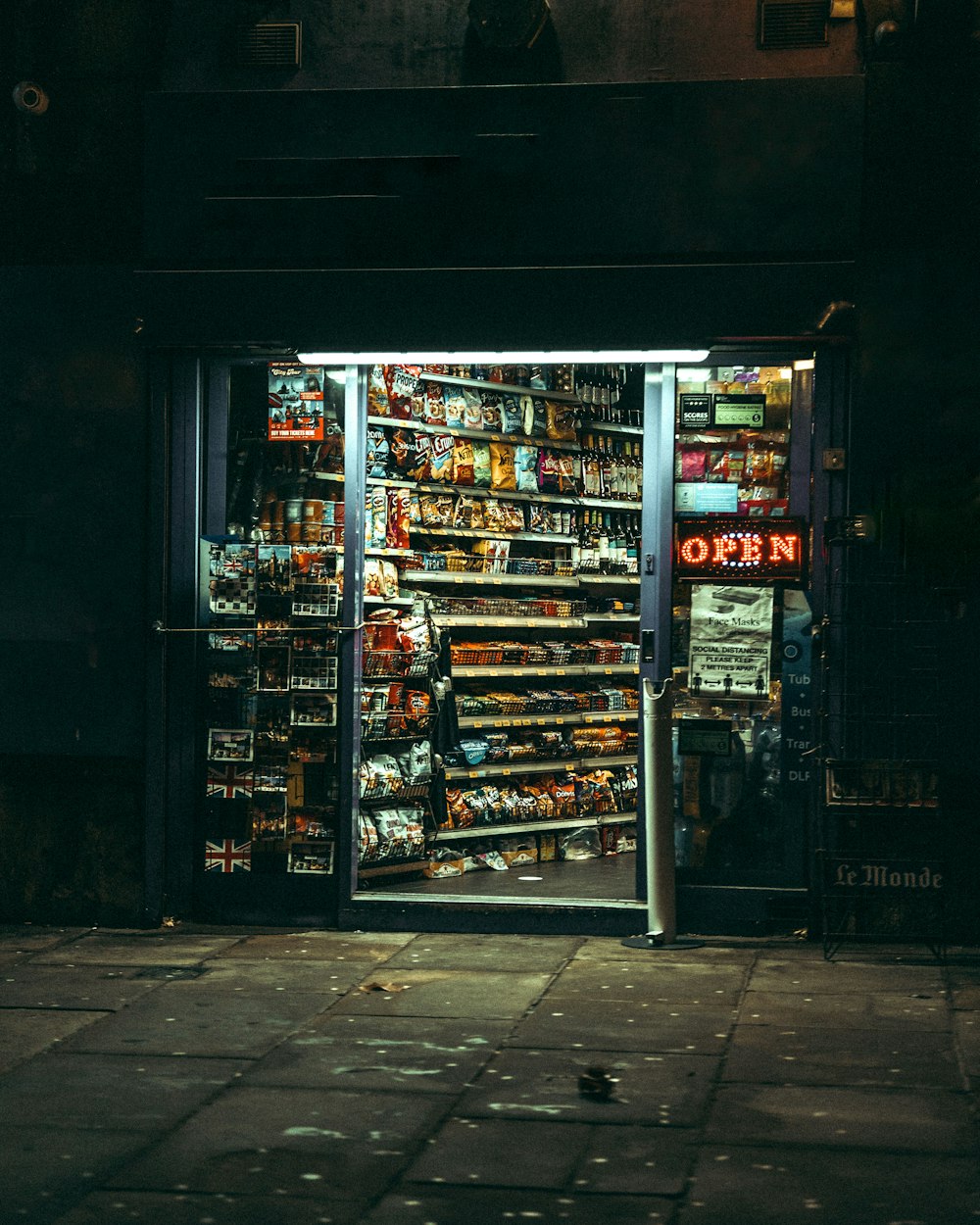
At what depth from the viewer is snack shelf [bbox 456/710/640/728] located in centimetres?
993

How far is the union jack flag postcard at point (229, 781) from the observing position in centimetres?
854

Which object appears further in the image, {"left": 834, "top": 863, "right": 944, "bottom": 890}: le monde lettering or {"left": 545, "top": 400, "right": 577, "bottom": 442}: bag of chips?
{"left": 545, "top": 400, "right": 577, "bottom": 442}: bag of chips

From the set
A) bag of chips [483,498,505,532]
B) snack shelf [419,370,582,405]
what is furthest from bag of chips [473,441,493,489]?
snack shelf [419,370,582,405]

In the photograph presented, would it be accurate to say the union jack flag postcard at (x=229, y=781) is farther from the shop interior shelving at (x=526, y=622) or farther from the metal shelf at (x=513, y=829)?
the metal shelf at (x=513, y=829)

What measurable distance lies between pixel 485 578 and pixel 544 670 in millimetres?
828

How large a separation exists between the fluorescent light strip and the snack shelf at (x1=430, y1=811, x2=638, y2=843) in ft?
9.64

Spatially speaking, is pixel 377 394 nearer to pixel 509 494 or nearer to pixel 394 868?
pixel 509 494

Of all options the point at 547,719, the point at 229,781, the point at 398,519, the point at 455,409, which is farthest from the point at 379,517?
the point at 547,719

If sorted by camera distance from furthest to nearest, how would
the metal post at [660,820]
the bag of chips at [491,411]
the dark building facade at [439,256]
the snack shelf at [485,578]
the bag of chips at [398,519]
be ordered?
→ the bag of chips at [491,411]
the snack shelf at [485,578]
the bag of chips at [398,519]
the metal post at [660,820]
the dark building facade at [439,256]

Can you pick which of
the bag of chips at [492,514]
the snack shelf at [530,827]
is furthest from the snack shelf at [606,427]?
the snack shelf at [530,827]

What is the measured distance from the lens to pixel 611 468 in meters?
10.8

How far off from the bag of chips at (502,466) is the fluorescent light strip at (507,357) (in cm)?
161

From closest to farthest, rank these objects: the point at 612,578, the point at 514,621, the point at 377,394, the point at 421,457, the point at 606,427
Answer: the point at 377,394 < the point at 421,457 < the point at 514,621 < the point at 606,427 < the point at 612,578

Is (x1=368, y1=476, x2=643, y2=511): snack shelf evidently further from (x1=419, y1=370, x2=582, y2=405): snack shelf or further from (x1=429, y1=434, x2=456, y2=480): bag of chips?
(x1=419, y1=370, x2=582, y2=405): snack shelf
